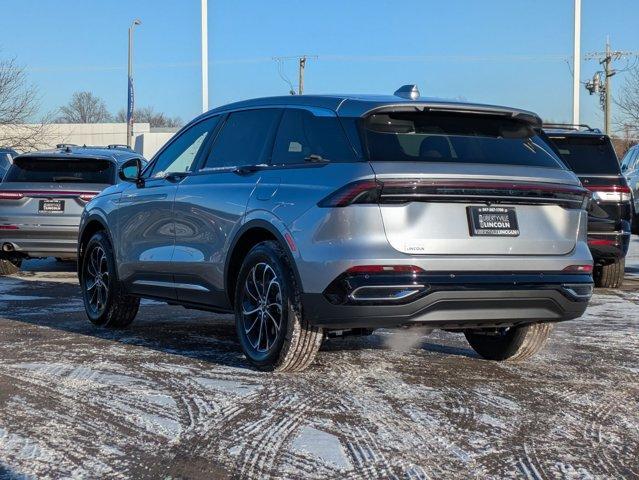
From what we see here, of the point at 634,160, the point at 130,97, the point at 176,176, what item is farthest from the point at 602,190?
the point at 130,97

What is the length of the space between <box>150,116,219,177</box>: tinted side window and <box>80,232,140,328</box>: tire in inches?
35.6

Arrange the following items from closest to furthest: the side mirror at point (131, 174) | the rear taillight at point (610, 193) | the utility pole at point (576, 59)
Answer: the side mirror at point (131, 174) → the rear taillight at point (610, 193) → the utility pole at point (576, 59)

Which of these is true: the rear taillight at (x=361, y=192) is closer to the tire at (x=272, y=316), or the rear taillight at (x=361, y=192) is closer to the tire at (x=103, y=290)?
the tire at (x=272, y=316)

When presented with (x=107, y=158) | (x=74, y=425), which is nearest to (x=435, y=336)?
(x=74, y=425)

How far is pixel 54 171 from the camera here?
1244 cm

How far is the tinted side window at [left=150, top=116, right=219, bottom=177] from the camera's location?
24.3ft

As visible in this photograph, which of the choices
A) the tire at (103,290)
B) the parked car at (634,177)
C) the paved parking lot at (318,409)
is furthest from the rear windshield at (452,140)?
the parked car at (634,177)

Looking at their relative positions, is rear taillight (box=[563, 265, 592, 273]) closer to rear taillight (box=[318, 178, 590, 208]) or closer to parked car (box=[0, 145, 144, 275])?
rear taillight (box=[318, 178, 590, 208])

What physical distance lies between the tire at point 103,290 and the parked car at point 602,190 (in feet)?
17.5

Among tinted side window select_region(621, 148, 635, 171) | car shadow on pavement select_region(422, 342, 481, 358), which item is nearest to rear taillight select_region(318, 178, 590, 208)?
car shadow on pavement select_region(422, 342, 481, 358)

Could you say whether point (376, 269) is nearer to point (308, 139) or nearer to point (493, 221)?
point (493, 221)

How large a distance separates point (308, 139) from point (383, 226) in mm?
984

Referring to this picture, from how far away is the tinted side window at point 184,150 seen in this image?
24.3 feet

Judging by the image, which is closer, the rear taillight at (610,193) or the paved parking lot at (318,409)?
the paved parking lot at (318,409)
